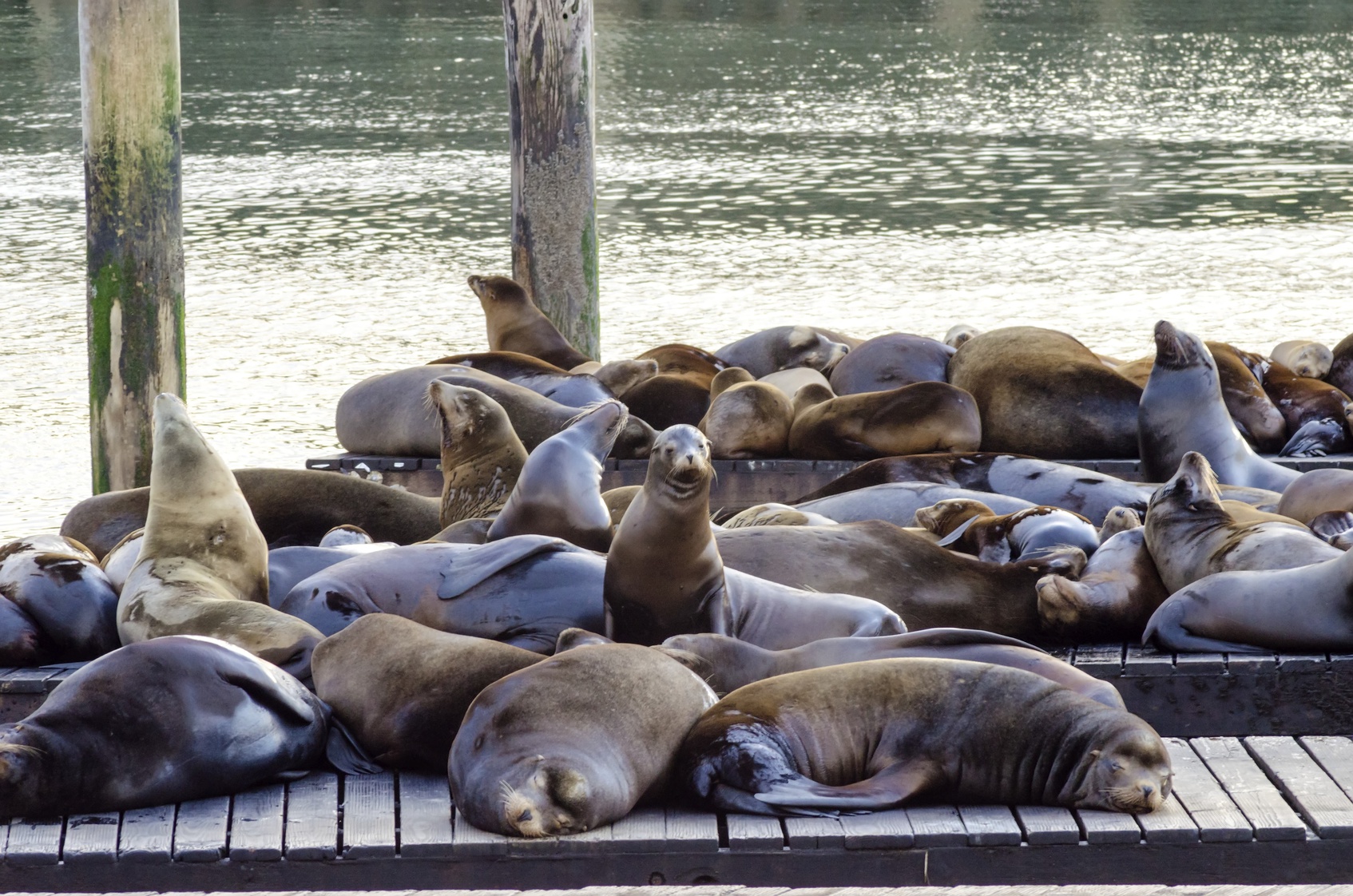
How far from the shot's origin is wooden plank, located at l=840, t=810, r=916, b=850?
116 inches

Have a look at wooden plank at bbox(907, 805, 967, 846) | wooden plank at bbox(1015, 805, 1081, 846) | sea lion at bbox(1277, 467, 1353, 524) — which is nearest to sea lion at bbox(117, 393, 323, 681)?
wooden plank at bbox(907, 805, 967, 846)

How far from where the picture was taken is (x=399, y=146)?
17.5 m

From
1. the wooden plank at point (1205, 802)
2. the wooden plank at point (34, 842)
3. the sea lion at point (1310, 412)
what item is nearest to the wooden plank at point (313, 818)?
the wooden plank at point (34, 842)

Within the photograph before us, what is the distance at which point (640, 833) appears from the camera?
9.74 ft

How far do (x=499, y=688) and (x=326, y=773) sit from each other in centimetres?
45

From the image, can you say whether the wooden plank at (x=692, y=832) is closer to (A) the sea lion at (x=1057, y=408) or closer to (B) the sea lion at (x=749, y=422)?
(B) the sea lion at (x=749, y=422)

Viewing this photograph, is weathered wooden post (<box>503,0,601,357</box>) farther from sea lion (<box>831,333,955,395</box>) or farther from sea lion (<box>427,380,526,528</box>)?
sea lion (<box>427,380,526,528</box>)

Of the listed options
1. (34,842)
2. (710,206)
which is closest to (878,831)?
(34,842)

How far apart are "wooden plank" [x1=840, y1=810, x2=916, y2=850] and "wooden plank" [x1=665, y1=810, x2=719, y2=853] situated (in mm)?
235

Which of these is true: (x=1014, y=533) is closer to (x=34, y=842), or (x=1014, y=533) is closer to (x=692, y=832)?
(x=692, y=832)

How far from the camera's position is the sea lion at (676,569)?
379cm

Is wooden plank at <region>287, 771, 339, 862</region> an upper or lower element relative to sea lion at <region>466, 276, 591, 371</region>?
lower

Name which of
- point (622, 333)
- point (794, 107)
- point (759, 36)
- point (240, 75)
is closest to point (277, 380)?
point (622, 333)

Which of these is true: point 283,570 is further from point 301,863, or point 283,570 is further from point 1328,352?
point 1328,352
